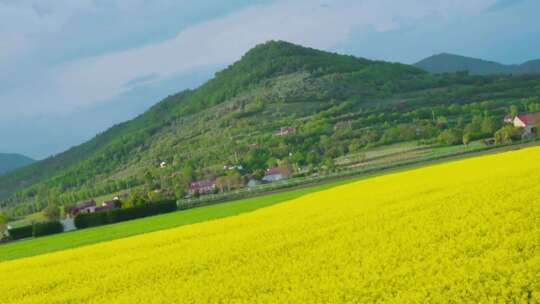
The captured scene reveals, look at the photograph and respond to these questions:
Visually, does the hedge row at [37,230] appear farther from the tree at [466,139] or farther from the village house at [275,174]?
the tree at [466,139]

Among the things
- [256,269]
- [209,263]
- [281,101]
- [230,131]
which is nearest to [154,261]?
[209,263]

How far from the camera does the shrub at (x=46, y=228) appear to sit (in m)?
71.8

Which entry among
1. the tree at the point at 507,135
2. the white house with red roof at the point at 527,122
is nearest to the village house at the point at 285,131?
the white house with red roof at the point at 527,122

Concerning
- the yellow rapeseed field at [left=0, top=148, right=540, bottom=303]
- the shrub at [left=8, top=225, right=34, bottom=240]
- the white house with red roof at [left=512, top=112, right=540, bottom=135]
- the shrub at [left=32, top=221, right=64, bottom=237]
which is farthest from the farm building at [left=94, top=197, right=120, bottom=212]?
the yellow rapeseed field at [left=0, top=148, right=540, bottom=303]

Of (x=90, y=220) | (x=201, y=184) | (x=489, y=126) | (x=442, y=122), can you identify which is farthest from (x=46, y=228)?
(x=442, y=122)

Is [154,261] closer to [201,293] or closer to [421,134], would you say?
[201,293]

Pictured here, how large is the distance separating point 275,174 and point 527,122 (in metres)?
42.7

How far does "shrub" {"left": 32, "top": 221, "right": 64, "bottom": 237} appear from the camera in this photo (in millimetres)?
71750

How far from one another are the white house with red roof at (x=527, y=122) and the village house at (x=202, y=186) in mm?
49003

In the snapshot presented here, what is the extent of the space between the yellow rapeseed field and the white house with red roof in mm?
61235

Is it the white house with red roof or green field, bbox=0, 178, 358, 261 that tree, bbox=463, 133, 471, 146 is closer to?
the white house with red roof

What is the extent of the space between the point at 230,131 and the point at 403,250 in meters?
160

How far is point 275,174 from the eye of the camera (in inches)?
4454

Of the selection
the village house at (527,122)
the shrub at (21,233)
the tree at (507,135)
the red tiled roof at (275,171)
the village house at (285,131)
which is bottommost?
the shrub at (21,233)
